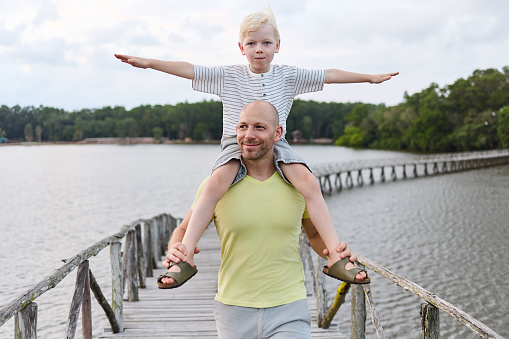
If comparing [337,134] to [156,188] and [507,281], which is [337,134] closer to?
[156,188]

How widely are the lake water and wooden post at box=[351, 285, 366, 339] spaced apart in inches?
238

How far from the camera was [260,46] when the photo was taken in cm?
241

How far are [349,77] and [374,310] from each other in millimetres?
2378

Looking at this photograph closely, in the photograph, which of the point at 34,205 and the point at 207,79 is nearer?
the point at 207,79

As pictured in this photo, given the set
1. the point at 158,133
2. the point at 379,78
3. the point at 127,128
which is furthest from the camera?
the point at 127,128

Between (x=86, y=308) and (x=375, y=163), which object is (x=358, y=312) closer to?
(x=86, y=308)

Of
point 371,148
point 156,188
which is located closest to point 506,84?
point 371,148

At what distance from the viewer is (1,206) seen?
97.6 feet

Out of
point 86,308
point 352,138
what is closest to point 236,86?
point 86,308

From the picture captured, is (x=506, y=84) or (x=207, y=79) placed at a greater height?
(x=506, y=84)

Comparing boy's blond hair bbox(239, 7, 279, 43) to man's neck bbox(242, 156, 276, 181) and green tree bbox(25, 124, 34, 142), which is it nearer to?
man's neck bbox(242, 156, 276, 181)

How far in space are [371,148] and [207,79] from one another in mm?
102094

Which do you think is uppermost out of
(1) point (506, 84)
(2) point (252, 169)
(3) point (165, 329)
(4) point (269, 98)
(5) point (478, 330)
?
(1) point (506, 84)

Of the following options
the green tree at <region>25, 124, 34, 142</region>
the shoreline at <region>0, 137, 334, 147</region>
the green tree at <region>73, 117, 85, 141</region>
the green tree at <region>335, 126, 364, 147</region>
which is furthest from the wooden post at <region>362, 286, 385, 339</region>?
the green tree at <region>25, 124, 34, 142</region>
